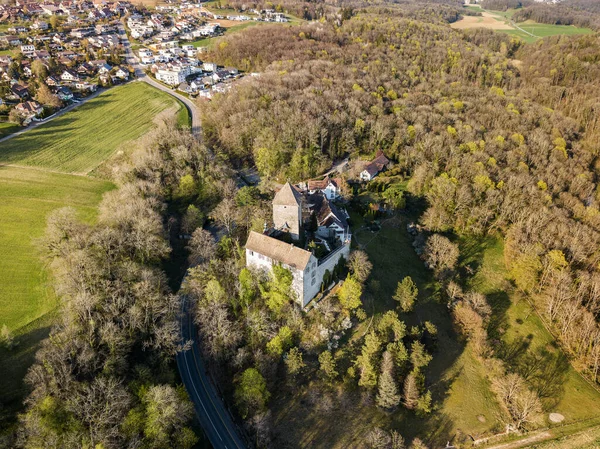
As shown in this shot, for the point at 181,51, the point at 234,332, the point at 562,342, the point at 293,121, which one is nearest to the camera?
the point at 234,332

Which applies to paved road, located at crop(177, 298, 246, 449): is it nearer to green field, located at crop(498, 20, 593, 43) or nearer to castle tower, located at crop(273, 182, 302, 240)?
castle tower, located at crop(273, 182, 302, 240)

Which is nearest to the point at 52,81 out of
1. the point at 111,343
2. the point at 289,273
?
the point at 111,343

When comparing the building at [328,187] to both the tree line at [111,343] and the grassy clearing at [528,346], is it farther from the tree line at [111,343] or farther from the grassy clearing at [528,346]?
the tree line at [111,343]

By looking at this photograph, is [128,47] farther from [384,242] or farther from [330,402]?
[330,402]

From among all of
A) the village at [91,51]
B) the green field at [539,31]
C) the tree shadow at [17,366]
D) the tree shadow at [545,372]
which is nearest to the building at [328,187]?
the tree shadow at [545,372]

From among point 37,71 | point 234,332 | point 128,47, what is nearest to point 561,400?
point 234,332
